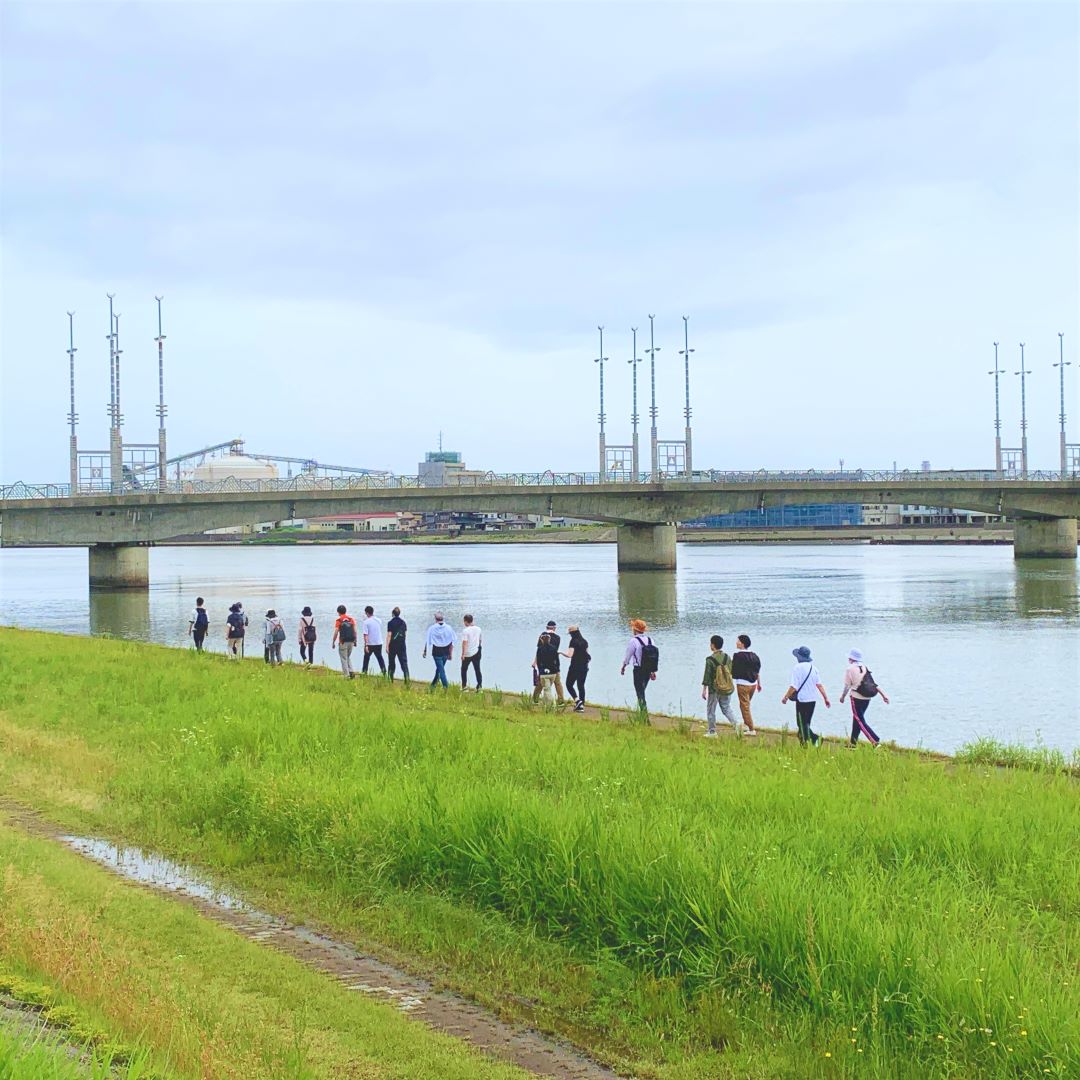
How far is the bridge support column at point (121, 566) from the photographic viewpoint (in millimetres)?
78312

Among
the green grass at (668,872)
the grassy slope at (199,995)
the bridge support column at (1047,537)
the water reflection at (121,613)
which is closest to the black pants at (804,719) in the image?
the green grass at (668,872)

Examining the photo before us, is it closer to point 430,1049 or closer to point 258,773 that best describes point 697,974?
point 430,1049

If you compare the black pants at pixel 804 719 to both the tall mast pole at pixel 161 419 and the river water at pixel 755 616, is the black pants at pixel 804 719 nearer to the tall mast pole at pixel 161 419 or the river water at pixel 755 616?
the river water at pixel 755 616

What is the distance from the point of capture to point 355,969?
9.53 m

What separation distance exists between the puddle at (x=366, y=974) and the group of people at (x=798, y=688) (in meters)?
9.62

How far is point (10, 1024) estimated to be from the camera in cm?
730

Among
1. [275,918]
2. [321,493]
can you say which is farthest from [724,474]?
[275,918]

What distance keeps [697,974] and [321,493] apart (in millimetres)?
70488

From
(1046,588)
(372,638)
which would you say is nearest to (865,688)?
(372,638)

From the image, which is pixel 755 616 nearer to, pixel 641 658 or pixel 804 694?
pixel 641 658

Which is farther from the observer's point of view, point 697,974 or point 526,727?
point 526,727

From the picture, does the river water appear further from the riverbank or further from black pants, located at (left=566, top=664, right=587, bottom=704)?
the riverbank

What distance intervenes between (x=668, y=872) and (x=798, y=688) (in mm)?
10181

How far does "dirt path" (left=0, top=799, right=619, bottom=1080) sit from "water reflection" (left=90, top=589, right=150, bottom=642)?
120ft
